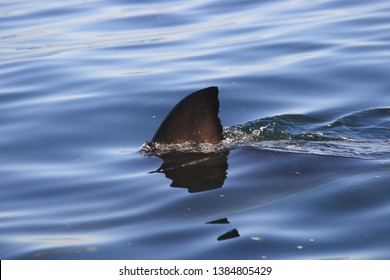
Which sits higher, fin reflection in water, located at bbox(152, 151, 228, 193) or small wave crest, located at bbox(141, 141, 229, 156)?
small wave crest, located at bbox(141, 141, 229, 156)

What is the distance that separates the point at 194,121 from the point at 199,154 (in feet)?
0.91

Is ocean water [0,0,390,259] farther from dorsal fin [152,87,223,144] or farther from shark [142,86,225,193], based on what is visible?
dorsal fin [152,87,223,144]

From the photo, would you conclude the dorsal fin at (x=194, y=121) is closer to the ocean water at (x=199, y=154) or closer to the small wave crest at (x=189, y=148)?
the small wave crest at (x=189, y=148)

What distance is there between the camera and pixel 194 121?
8.41 m

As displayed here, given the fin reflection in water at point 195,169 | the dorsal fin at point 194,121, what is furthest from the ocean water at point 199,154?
the dorsal fin at point 194,121

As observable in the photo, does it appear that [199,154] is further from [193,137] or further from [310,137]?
[310,137]

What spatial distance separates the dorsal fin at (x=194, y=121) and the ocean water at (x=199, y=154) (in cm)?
18

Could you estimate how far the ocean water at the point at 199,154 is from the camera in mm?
7039

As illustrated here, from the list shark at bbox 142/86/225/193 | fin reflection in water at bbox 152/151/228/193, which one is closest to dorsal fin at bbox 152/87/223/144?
shark at bbox 142/86/225/193

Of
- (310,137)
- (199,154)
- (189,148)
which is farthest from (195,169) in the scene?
(310,137)

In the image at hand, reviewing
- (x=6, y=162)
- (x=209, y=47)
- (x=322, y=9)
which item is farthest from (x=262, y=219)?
(x=322, y=9)

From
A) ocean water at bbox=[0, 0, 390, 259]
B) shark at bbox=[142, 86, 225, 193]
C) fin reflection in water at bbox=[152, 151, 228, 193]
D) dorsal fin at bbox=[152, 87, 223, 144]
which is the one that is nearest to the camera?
ocean water at bbox=[0, 0, 390, 259]

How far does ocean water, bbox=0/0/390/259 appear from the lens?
7.04 m

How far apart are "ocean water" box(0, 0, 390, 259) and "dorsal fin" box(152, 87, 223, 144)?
0.59ft
